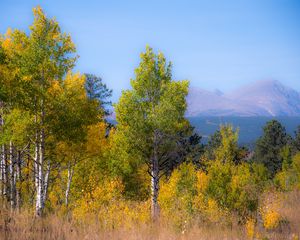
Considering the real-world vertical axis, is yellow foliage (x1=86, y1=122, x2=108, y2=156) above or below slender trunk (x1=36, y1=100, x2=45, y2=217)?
above

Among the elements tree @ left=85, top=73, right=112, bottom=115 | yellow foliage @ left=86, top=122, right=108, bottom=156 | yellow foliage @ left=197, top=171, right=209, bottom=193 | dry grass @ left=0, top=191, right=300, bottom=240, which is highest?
tree @ left=85, top=73, right=112, bottom=115

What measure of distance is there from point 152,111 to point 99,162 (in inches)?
300

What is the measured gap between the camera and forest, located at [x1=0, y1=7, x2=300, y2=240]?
10.8 m

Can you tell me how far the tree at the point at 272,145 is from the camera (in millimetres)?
47500

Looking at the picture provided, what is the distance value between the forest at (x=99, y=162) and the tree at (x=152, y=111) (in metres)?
0.06

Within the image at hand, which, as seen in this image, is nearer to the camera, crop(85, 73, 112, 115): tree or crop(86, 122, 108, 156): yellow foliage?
crop(86, 122, 108, 156): yellow foliage

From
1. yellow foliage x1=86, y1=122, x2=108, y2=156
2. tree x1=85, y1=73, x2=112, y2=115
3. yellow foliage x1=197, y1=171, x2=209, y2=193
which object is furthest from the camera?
tree x1=85, y1=73, x2=112, y2=115

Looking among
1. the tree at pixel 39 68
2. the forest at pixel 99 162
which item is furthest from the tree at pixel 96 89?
the tree at pixel 39 68

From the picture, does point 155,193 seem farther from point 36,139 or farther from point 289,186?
point 289,186

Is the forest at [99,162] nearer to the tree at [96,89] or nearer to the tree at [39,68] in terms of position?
the tree at [39,68]

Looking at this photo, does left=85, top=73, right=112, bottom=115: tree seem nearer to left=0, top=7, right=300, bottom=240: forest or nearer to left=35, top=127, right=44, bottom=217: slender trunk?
left=0, top=7, right=300, bottom=240: forest

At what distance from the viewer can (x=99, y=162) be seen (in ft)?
82.8

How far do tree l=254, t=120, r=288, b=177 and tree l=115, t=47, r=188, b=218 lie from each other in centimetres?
3064


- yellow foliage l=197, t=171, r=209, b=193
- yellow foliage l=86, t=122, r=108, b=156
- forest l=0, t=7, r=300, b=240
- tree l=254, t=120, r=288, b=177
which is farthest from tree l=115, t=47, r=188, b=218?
tree l=254, t=120, r=288, b=177
